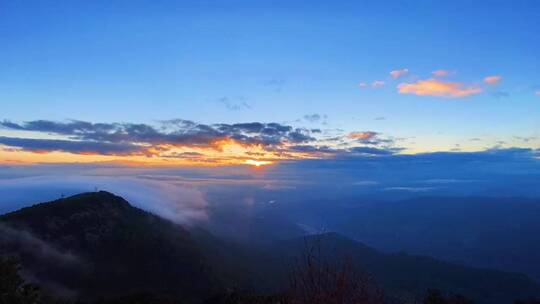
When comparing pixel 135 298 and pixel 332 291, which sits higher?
pixel 332 291

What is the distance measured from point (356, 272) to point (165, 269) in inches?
7011

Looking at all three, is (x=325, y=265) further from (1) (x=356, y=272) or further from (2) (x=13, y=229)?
(2) (x=13, y=229)

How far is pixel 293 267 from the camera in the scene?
1385cm

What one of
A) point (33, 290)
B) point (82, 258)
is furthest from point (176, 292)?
point (33, 290)

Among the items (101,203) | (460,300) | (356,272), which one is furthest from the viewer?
(101,203)

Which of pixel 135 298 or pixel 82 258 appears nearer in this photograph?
pixel 135 298

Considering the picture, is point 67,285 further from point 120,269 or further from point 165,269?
point 165,269

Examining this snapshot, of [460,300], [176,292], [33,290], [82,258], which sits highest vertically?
[33,290]

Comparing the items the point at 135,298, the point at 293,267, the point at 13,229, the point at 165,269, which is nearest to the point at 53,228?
the point at 13,229

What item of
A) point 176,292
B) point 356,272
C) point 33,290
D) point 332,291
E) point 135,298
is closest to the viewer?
point 332,291

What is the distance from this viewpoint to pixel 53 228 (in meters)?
167

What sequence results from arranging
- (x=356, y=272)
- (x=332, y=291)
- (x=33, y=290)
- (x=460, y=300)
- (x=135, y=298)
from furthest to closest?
(x=135, y=298)
(x=460, y=300)
(x=33, y=290)
(x=356, y=272)
(x=332, y=291)

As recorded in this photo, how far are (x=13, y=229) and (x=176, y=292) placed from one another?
56917 millimetres

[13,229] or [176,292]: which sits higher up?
[13,229]
